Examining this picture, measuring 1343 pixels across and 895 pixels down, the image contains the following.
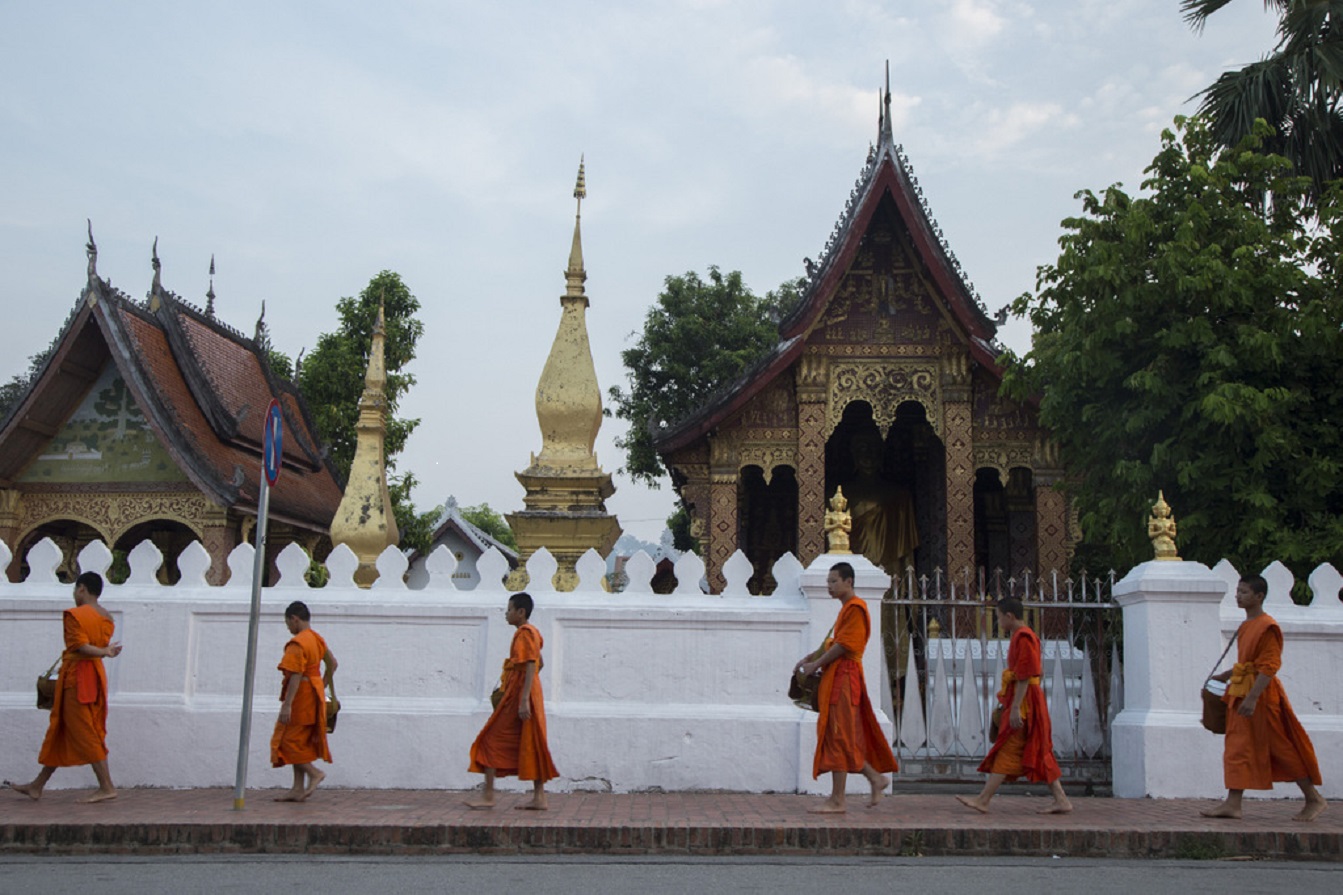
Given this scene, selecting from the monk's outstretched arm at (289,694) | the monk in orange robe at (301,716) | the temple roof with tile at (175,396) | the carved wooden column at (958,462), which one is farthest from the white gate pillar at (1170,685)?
the temple roof with tile at (175,396)

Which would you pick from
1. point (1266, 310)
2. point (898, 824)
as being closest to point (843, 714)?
point (898, 824)

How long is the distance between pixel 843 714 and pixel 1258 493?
193 inches

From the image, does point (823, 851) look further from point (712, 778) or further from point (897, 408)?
point (897, 408)

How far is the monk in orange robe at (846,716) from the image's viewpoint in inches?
254

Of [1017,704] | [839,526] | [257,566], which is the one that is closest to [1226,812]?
[1017,704]

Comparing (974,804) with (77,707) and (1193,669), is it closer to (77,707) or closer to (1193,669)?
(1193,669)

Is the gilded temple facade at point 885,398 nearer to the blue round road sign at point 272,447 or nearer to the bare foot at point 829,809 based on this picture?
the bare foot at point 829,809

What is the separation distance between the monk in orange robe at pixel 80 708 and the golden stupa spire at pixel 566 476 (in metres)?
2.51

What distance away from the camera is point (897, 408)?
601 inches

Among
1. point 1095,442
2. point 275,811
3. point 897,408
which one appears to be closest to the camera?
point 275,811

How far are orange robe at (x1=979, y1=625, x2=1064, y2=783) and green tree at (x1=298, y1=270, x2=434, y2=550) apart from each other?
682 inches

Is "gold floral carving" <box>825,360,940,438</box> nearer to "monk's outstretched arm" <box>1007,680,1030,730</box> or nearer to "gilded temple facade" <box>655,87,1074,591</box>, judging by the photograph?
"gilded temple facade" <box>655,87,1074,591</box>

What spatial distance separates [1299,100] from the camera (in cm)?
1409

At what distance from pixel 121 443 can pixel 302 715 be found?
1073 cm
